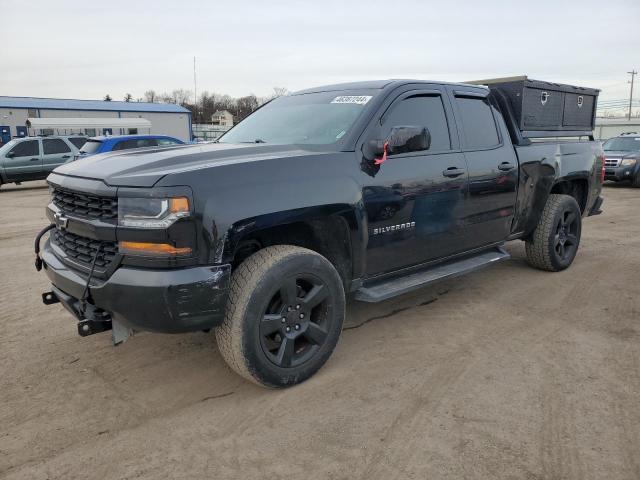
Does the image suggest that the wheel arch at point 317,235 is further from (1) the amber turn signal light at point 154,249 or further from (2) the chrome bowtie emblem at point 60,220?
(2) the chrome bowtie emblem at point 60,220

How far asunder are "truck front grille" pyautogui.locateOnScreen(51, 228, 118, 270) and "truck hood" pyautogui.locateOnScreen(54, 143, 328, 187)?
0.37 m

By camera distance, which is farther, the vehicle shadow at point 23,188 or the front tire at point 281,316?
the vehicle shadow at point 23,188

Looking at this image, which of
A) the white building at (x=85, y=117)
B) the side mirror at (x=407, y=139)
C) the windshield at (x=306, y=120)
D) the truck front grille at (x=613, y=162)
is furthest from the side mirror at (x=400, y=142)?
the white building at (x=85, y=117)

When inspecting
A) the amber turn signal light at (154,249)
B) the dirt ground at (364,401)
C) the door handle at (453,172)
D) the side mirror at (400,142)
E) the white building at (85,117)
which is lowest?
the dirt ground at (364,401)

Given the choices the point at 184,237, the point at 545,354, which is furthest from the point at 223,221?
the point at 545,354

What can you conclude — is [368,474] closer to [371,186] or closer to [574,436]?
[574,436]

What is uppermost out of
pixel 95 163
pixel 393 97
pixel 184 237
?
pixel 393 97

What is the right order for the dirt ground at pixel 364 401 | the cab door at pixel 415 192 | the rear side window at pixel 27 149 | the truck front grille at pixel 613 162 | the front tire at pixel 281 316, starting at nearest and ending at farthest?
1. the dirt ground at pixel 364 401
2. the front tire at pixel 281 316
3. the cab door at pixel 415 192
4. the truck front grille at pixel 613 162
5. the rear side window at pixel 27 149

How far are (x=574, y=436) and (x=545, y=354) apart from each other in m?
Answer: 1.06

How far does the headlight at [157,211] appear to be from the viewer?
Answer: 266 centimetres

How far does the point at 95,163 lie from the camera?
328 cm

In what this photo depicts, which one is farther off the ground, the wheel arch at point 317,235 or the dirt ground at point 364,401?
the wheel arch at point 317,235

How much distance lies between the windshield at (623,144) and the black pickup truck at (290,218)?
44.7 feet

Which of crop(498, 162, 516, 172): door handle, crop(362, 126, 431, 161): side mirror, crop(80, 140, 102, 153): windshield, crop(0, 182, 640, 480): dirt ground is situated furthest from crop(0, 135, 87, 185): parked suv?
crop(362, 126, 431, 161): side mirror
